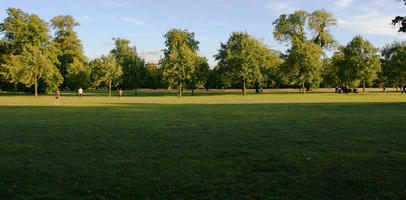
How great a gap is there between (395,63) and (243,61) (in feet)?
130

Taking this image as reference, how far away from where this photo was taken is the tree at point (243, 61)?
5544 cm

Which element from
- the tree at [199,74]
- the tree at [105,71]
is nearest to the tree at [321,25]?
the tree at [199,74]

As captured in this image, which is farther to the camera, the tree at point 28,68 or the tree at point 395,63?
the tree at point 395,63

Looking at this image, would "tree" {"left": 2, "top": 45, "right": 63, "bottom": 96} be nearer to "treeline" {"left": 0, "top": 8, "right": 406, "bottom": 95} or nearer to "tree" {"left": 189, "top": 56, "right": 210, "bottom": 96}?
"treeline" {"left": 0, "top": 8, "right": 406, "bottom": 95}

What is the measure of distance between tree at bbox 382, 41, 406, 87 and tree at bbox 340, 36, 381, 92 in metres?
4.80

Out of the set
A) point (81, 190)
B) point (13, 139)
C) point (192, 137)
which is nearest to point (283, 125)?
point (192, 137)

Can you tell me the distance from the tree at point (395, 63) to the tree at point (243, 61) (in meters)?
33.5

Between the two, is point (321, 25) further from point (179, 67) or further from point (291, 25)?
point (179, 67)

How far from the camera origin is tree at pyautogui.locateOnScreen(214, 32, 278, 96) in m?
55.4

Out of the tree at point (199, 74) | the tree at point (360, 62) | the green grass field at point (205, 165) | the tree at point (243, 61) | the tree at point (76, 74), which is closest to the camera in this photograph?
the green grass field at point (205, 165)

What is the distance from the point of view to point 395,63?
6556cm

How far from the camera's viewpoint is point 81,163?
22.0ft

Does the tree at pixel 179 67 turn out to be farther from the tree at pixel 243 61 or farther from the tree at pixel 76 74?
the tree at pixel 76 74

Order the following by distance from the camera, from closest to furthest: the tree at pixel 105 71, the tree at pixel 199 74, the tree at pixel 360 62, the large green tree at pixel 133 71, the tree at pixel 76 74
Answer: the tree at pixel 105 71 < the tree at pixel 199 74 < the tree at pixel 360 62 < the large green tree at pixel 133 71 < the tree at pixel 76 74
